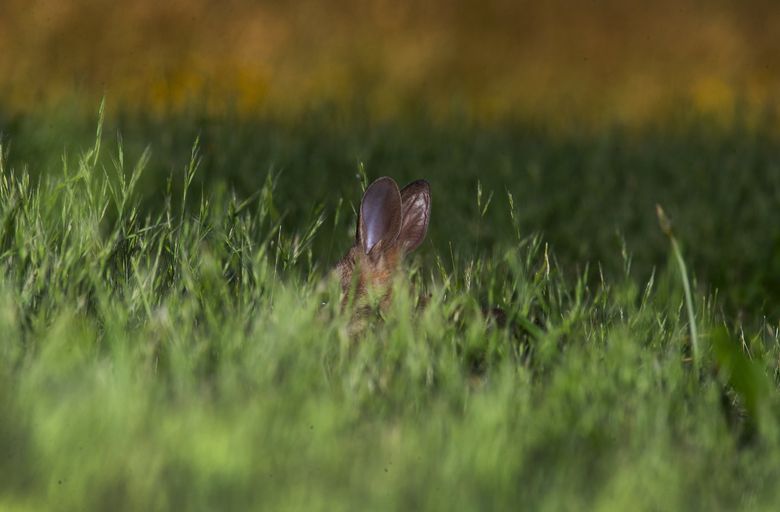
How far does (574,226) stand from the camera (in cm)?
502

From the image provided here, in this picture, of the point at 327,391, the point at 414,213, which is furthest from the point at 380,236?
the point at 327,391

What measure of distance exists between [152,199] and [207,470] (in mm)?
2819

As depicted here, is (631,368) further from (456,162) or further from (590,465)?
(456,162)

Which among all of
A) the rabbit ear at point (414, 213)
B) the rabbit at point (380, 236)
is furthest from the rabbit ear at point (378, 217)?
the rabbit ear at point (414, 213)

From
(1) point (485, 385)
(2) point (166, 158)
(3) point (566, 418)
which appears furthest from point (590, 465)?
(2) point (166, 158)

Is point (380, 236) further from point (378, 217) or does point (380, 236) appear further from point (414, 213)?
point (414, 213)

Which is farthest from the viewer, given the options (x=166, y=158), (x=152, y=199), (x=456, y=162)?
(x=456, y=162)

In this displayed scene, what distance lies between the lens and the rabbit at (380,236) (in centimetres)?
334

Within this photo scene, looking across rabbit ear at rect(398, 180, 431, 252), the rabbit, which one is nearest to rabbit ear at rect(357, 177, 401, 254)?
the rabbit

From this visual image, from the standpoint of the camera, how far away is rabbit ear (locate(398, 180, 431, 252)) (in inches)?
137

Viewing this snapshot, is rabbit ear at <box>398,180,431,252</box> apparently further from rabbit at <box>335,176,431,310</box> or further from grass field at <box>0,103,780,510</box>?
grass field at <box>0,103,780,510</box>

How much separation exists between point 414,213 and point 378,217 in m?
0.15

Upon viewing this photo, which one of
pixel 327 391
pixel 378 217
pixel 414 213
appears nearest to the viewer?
pixel 327 391

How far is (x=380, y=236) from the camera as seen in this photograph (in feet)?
11.1
